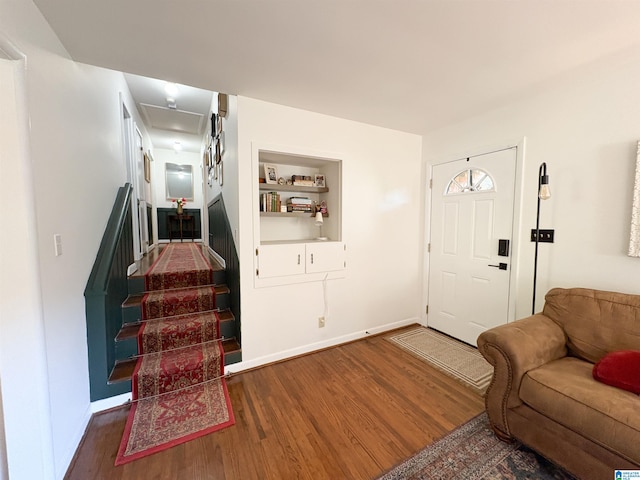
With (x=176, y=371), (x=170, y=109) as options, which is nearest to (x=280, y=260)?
(x=176, y=371)

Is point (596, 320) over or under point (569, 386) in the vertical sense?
over

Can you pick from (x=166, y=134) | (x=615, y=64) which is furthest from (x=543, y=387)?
(x=166, y=134)

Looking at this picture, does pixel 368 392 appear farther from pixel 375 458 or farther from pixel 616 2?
pixel 616 2

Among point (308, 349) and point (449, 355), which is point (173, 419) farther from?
point (449, 355)

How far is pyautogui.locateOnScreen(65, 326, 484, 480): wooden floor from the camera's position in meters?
1.46

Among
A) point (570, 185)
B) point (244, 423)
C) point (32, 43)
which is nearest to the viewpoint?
point (32, 43)

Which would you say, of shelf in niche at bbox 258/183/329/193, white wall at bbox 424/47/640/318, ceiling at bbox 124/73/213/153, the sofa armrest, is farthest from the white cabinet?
ceiling at bbox 124/73/213/153

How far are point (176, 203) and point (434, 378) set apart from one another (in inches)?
274

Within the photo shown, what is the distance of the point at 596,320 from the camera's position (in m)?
1.72

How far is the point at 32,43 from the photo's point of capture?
130cm

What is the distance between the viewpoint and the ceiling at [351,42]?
4.48 ft

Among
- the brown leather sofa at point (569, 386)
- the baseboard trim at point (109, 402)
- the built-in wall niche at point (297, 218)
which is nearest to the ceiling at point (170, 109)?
the built-in wall niche at point (297, 218)

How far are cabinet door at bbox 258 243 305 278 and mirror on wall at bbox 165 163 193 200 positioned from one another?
570 centimetres

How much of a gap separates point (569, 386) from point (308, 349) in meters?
2.03
